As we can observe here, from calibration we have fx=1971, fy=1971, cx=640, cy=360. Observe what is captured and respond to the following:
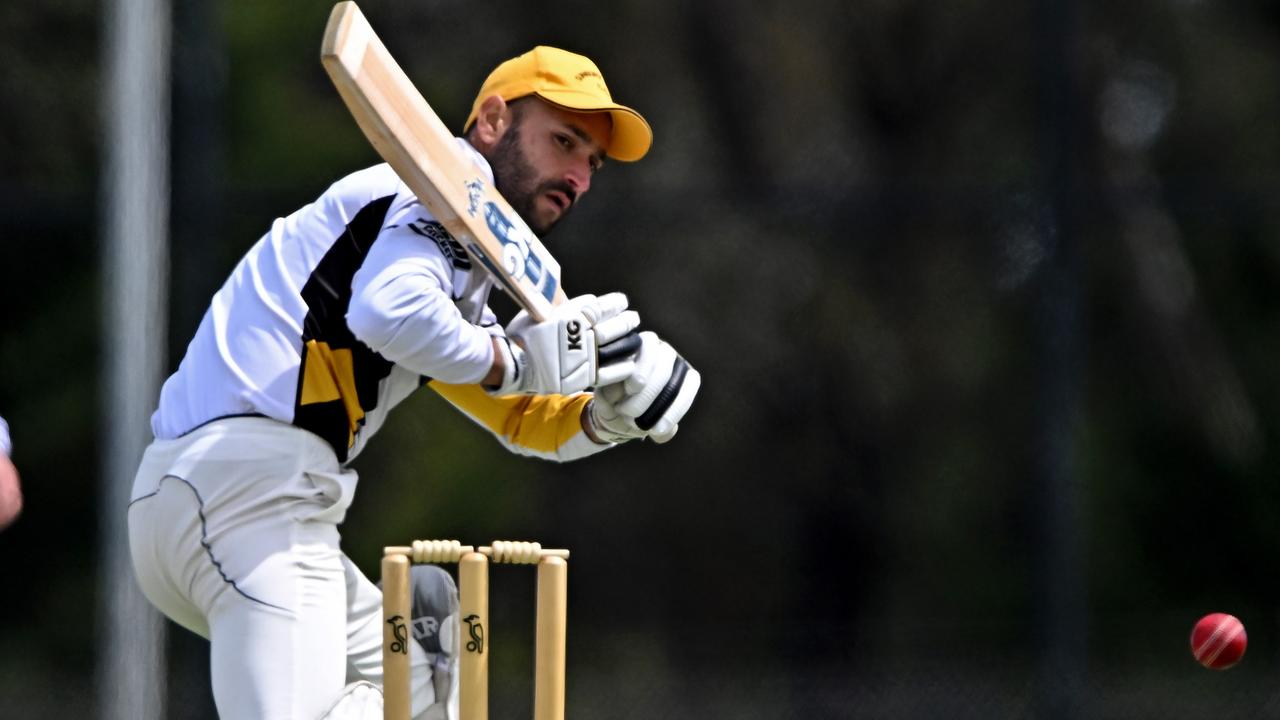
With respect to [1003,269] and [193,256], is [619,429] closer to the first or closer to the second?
[193,256]

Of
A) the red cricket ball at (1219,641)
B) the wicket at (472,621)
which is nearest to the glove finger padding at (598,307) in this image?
the wicket at (472,621)

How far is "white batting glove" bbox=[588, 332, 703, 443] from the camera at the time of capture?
2.92 metres

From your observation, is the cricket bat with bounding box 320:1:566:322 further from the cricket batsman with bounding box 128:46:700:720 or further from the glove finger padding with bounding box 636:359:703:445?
the glove finger padding with bounding box 636:359:703:445

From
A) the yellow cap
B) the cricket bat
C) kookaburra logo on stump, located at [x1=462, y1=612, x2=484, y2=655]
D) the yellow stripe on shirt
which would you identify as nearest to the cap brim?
the yellow cap

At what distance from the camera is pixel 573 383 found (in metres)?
2.80

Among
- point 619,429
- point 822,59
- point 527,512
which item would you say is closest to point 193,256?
point 527,512

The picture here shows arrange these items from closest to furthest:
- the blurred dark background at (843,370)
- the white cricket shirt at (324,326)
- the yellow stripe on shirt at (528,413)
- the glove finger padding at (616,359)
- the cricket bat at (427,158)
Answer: the cricket bat at (427,158)
the white cricket shirt at (324,326)
the glove finger padding at (616,359)
the yellow stripe on shirt at (528,413)
the blurred dark background at (843,370)

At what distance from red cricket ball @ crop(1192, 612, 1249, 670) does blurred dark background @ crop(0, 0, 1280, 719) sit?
0.82 metres

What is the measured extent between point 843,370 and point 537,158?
2.79 metres

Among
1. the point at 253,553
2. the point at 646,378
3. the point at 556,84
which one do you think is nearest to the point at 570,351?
the point at 646,378

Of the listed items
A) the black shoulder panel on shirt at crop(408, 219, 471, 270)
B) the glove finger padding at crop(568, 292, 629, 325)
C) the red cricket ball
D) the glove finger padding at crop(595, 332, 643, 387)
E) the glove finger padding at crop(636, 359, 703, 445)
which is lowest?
the red cricket ball

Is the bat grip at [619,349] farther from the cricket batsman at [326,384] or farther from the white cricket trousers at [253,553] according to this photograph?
the white cricket trousers at [253,553]

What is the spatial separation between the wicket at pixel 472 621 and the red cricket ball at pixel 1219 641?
1.59 metres

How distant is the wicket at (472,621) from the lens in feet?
9.18
